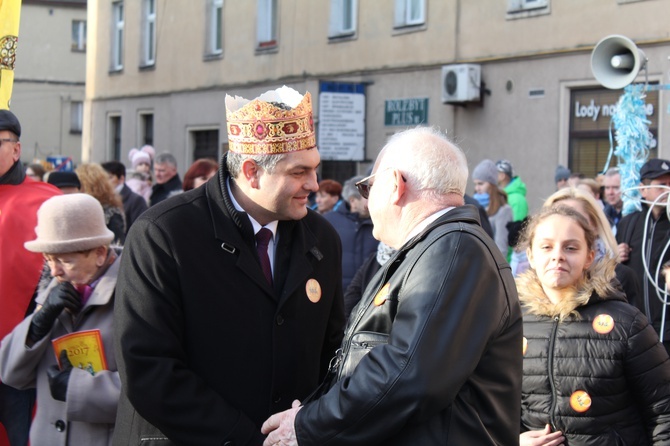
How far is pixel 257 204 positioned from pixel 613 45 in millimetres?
6006

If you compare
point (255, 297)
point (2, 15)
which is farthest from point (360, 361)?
point (2, 15)

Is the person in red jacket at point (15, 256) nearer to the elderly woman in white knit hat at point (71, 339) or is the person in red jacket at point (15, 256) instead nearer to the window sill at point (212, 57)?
the elderly woman in white knit hat at point (71, 339)

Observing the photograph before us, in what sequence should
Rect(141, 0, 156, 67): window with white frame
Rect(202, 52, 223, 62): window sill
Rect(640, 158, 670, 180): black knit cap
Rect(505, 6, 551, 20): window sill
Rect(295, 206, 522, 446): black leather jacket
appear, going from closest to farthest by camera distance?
Rect(295, 206, 522, 446): black leather jacket → Rect(640, 158, 670, 180): black knit cap → Rect(505, 6, 551, 20): window sill → Rect(202, 52, 223, 62): window sill → Rect(141, 0, 156, 67): window with white frame

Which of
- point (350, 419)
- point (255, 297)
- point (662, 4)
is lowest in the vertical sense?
point (350, 419)

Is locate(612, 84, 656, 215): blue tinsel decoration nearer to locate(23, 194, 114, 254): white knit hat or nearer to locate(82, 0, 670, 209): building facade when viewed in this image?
locate(82, 0, 670, 209): building facade

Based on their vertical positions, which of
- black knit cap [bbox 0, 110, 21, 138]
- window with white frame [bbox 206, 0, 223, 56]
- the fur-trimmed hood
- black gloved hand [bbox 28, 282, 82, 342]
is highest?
window with white frame [bbox 206, 0, 223, 56]

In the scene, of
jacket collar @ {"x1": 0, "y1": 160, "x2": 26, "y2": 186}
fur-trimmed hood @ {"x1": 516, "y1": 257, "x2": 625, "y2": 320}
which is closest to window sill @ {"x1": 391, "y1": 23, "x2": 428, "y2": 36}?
jacket collar @ {"x1": 0, "y1": 160, "x2": 26, "y2": 186}

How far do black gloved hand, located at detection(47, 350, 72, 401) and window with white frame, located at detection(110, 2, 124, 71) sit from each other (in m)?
24.0

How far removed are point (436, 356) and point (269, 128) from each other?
1.20 metres

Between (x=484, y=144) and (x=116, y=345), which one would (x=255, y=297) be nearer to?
(x=116, y=345)

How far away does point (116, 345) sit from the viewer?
11.0ft

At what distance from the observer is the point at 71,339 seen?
13.0ft

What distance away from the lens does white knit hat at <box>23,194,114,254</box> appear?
4.04 m

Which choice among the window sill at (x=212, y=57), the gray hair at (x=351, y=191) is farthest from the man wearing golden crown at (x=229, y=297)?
the window sill at (x=212, y=57)
